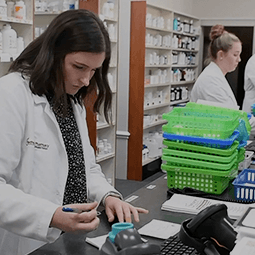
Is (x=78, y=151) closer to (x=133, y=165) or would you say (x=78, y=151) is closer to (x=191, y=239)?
(x=191, y=239)

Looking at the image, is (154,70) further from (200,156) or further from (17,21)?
(200,156)

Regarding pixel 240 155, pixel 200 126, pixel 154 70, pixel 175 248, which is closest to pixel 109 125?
pixel 154 70

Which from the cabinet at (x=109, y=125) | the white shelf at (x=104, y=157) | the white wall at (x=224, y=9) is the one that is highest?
the white wall at (x=224, y=9)

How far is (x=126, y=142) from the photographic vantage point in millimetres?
6480

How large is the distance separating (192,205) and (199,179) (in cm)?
38

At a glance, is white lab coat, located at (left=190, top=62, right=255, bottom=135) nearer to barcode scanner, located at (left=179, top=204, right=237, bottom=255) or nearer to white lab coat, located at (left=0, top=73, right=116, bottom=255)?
white lab coat, located at (left=0, top=73, right=116, bottom=255)

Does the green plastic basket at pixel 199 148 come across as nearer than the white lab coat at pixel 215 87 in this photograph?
Yes

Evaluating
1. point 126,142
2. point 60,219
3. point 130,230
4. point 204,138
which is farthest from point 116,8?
point 130,230

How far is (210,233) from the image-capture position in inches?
54.4

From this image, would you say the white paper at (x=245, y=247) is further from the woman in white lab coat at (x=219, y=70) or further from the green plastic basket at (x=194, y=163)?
the woman in white lab coat at (x=219, y=70)

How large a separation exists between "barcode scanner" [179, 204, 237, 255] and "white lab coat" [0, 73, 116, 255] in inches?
20.4

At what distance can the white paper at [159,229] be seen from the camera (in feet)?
6.07

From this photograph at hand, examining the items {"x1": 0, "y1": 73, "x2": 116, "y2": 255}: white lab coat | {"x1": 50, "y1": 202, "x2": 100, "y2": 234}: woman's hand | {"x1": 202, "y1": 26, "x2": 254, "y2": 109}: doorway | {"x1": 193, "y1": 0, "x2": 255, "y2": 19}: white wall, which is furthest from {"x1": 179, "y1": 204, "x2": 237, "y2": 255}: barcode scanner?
{"x1": 202, "y1": 26, "x2": 254, "y2": 109}: doorway

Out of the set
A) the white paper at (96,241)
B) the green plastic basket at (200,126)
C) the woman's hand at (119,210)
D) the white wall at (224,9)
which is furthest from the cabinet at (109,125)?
the white wall at (224,9)
